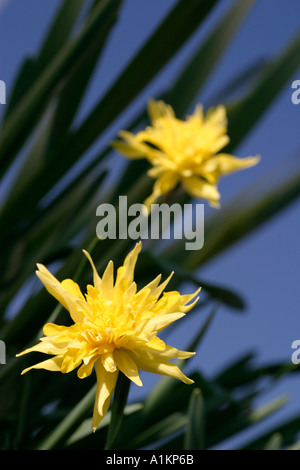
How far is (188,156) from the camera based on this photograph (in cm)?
80

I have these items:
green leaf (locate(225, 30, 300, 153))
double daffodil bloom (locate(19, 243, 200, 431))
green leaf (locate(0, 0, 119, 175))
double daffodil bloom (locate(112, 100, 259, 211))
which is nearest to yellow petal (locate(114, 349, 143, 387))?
double daffodil bloom (locate(19, 243, 200, 431))

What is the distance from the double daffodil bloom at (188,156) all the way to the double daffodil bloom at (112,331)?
0.35 metres

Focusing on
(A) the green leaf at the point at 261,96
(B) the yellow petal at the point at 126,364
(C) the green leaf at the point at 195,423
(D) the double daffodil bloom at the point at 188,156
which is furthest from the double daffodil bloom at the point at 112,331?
(A) the green leaf at the point at 261,96

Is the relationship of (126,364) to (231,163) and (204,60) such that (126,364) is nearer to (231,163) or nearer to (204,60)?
(231,163)

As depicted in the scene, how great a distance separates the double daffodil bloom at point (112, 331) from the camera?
440 millimetres

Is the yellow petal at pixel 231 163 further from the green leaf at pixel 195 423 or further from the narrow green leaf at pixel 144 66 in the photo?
the green leaf at pixel 195 423

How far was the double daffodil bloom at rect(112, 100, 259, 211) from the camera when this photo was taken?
80 cm

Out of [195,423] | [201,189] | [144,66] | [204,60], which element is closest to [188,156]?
[201,189]

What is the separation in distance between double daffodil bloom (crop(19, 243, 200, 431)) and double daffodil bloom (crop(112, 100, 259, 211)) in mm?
347

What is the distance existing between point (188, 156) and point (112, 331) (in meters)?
0.41
